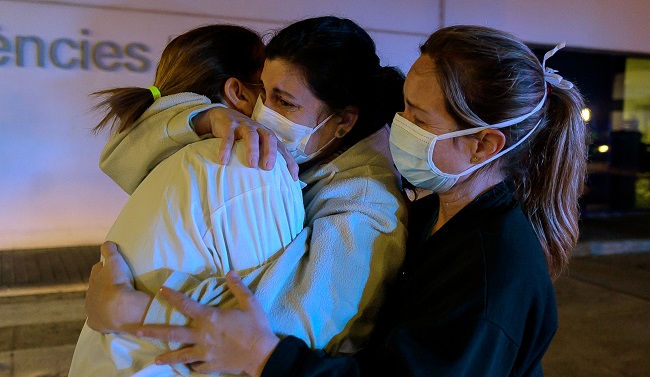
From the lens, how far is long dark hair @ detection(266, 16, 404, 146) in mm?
1776

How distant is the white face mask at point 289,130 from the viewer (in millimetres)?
1843

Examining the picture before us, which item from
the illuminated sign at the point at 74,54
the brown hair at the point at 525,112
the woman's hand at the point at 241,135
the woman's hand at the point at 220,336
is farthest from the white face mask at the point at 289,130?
the illuminated sign at the point at 74,54

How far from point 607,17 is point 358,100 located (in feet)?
27.0

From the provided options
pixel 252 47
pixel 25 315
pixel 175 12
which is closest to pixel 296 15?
pixel 175 12

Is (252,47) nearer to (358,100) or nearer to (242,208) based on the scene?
(358,100)

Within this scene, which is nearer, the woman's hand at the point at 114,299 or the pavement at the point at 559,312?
the woman's hand at the point at 114,299

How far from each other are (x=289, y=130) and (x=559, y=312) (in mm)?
4481

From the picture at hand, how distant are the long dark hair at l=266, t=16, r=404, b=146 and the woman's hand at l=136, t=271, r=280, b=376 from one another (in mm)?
794

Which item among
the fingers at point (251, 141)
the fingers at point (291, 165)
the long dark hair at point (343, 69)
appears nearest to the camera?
the fingers at point (251, 141)

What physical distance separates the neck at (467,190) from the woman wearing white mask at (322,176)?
5.1 inches

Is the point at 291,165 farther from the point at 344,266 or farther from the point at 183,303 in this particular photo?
the point at 183,303

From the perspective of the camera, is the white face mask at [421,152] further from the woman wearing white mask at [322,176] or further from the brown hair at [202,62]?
the brown hair at [202,62]

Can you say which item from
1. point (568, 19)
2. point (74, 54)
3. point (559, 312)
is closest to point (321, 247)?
point (559, 312)

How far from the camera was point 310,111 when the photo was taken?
1852 mm
